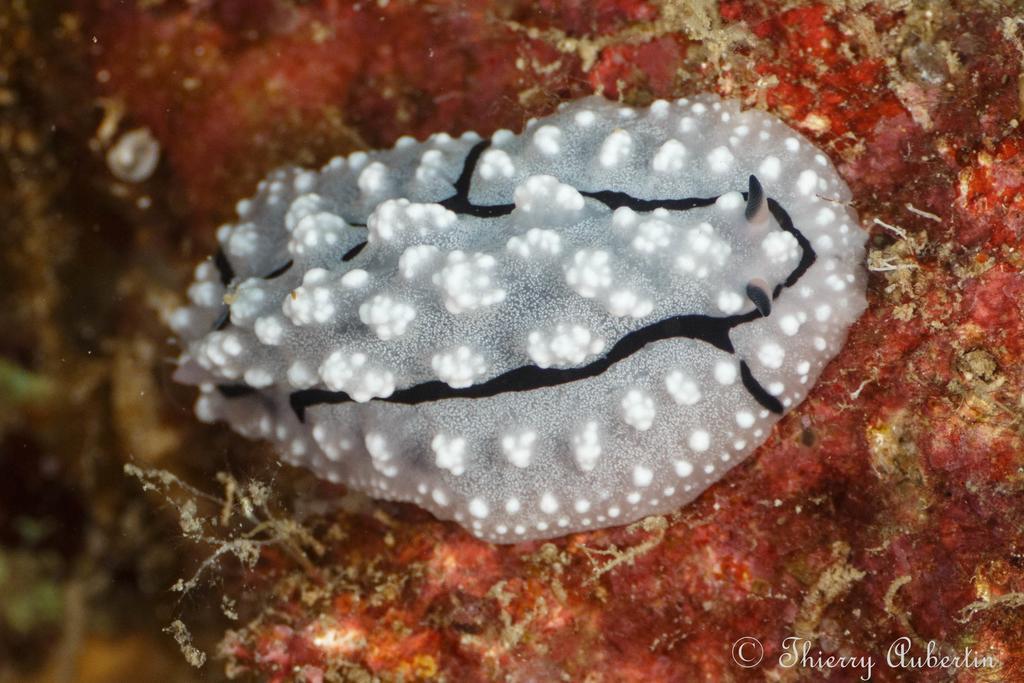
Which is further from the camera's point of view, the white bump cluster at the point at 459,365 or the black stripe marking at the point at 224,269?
the black stripe marking at the point at 224,269

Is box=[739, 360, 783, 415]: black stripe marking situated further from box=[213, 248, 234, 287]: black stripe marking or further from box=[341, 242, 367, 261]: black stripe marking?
box=[213, 248, 234, 287]: black stripe marking

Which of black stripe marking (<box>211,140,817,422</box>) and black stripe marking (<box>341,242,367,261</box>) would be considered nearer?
black stripe marking (<box>211,140,817,422</box>)

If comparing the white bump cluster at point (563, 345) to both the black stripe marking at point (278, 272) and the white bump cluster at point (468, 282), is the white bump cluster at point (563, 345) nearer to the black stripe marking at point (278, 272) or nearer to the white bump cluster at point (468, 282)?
the white bump cluster at point (468, 282)

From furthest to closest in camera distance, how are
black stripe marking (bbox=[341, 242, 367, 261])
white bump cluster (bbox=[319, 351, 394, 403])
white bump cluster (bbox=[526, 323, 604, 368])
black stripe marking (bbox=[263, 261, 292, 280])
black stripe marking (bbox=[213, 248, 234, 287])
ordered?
black stripe marking (bbox=[213, 248, 234, 287]) → black stripe marking (bbox=[263, 261, 292, 280]) → black stripe marking (bbox=[341, 242, 367, 261]) → white bump cluster (bbox=[319, 351, 394, 403]) → white bump cluster (bbox=[526, 323, 604, 368])

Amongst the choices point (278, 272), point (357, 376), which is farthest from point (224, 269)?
point (357, 376)

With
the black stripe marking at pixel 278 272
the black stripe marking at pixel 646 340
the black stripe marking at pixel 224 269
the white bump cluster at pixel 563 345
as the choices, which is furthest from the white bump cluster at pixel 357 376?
the black stripe marking at pixel 224 269

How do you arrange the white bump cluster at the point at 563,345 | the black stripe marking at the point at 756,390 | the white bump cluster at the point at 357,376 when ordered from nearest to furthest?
the white bump cluster at the point at 563,345
the black stripe marking at the point at 756,390
the white bump cluster at the point at 357,376

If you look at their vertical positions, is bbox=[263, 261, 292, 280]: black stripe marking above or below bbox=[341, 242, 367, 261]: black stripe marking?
below

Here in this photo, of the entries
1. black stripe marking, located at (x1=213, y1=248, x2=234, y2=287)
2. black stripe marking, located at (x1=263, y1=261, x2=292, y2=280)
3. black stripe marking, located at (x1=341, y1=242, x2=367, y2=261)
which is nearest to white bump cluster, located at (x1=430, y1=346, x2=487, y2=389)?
black stripe marking, located at (x1=341, y1=242, x2=367, y2=261)
